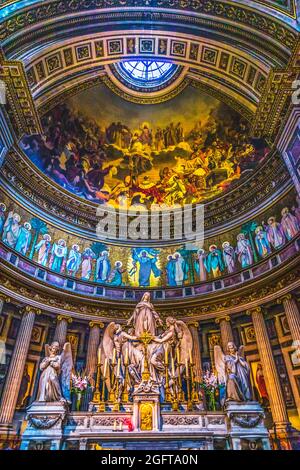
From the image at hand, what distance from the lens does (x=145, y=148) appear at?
24.0m

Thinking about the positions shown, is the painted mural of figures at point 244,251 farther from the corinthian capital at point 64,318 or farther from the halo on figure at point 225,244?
the corinthian capital at point 64,318

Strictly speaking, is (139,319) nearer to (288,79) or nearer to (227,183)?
(288,79)

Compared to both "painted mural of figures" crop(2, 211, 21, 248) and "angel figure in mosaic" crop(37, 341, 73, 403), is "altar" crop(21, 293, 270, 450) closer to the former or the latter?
"angel figure in mosaic" crop(37, 341, 73, 403)

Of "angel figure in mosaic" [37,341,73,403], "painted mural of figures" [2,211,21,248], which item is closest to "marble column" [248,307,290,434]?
"angel figure in mosaic" [37,341,73,403]

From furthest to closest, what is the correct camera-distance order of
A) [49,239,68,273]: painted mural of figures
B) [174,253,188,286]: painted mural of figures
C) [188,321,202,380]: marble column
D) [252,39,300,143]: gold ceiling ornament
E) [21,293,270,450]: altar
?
1. [174,253,188,286]: painted mural of figures
2. [49,239,68,273]: painted mural of figures
3. [188,321,202,380]: marble column
4. [252,39,300,143]: gold ceiling ornament
5. [21,293,270,450]: altar

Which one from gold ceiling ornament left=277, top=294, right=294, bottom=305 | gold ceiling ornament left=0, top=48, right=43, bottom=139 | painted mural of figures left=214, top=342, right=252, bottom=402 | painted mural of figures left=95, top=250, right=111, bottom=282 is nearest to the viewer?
painted mural of figures left=214, top=342, right=252, bottom=402

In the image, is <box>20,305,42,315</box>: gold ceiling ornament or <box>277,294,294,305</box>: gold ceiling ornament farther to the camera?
<box>20,305,42,315</box>: gold ceiling ornament

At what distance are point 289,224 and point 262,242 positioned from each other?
1.97 m

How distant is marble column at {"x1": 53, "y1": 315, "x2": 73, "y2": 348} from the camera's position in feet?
53.2

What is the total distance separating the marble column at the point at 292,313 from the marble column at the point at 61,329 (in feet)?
36.5

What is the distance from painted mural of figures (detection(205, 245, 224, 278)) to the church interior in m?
0.13

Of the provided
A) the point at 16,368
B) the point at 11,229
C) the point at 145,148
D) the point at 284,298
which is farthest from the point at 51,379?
the point at 145,148

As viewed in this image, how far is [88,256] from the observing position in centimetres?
1997

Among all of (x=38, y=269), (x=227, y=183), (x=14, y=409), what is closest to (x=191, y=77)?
(x=227, y=183)
